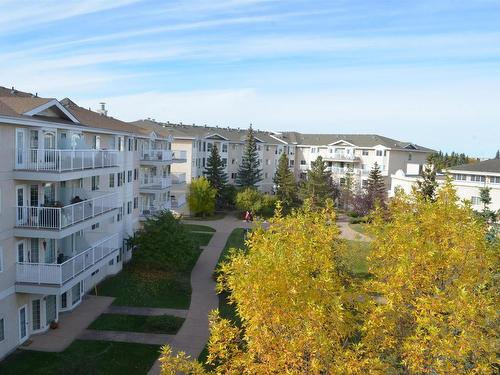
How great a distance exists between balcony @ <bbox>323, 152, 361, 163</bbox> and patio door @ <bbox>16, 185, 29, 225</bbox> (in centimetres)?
5508

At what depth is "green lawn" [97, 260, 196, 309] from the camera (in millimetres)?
26087

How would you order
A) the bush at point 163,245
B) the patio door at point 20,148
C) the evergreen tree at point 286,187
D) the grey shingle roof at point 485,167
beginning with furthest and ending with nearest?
the evergreen tree at point 286,187, the grey shingle roof at point 485,167, the bush at point 163,245, the patio door at point 20,148

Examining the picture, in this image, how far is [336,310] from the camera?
314 inches

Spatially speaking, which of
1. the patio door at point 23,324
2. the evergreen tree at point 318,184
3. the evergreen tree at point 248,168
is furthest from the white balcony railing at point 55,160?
the evergreen tree at point 248,168

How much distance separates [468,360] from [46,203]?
18822mm

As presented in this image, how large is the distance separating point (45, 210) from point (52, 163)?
2305mm

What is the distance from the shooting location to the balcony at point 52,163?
19.5 meters

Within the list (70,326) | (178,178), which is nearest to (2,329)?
(70,326)

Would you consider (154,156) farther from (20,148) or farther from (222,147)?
(222,147)

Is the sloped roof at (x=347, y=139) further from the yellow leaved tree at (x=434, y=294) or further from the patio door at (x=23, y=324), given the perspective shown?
the yellow leaved tree at (x=434, y=294)

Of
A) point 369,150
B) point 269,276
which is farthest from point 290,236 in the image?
point 369,150

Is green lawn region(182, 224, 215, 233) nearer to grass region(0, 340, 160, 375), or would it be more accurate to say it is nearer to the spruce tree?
the spruce tree

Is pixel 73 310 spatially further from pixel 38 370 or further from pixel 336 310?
pixel 336 310

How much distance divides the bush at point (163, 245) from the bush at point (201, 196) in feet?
66.4
